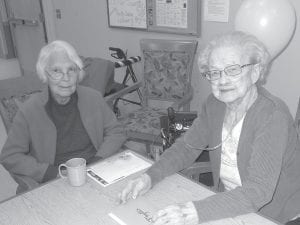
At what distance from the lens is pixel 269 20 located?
78.4 inches

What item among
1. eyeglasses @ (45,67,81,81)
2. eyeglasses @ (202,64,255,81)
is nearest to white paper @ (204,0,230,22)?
eyeglasses @ (45,67,81,81)

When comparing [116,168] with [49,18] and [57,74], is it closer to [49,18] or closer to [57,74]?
[57,74]

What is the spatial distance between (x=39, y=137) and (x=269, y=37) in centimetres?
139

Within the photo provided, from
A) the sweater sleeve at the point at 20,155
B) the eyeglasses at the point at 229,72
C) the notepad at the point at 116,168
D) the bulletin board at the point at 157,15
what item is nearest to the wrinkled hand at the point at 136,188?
the notepad at the point at 116,168

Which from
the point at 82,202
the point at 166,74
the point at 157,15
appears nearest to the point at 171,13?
the point at 157,15

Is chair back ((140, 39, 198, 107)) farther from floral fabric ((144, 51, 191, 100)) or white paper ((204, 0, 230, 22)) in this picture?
white paper ((204, 0, 230, 22))

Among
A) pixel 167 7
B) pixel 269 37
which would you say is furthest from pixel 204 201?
Result: pixel 167 7

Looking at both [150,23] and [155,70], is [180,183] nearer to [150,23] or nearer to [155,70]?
[155,70]

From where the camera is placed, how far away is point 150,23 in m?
3.34

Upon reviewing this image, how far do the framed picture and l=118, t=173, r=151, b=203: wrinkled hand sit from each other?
7.86 feet

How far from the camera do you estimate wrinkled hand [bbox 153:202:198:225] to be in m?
1.02

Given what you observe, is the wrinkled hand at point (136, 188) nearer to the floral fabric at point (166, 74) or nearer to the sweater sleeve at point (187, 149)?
the sweater sleeve at point (187, 149)

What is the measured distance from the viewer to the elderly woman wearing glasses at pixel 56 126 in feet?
5.32

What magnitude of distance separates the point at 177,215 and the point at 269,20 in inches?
55.5
